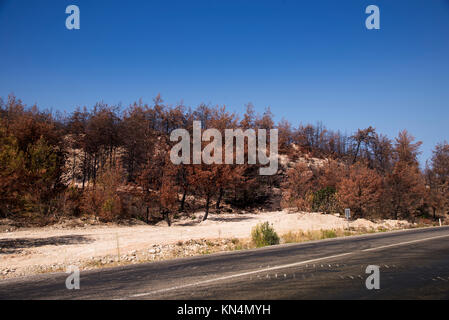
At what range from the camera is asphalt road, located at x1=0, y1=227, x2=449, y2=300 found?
6555 mm

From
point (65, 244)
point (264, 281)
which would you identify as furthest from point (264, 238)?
point (65, 244)

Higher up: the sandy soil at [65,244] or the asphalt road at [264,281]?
the asphalt road at [264,281]

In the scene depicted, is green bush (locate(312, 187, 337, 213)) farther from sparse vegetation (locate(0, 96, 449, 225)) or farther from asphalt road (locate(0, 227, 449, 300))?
asphalt road (locate(0, 227, 449, 300))

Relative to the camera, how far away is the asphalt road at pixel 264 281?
655 centimetres

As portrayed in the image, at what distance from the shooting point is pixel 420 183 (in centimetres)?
4500

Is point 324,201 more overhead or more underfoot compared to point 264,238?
more overhead

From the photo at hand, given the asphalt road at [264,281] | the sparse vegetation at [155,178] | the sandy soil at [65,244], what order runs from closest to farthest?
the asphalt road at [264,281], the sandy soil at [65,244], the sparse vegetation at [155,178]

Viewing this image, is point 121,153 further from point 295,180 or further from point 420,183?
point 420,183

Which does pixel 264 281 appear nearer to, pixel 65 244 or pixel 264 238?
pixel 264 238

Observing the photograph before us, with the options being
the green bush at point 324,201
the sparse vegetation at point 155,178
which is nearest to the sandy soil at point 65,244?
the sparse vegetation at point 155,178

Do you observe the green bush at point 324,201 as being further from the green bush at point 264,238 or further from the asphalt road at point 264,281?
the asphalt road at point 264,281

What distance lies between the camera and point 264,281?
7.70 meters

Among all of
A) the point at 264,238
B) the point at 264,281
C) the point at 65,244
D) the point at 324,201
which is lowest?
the point at 65,244
